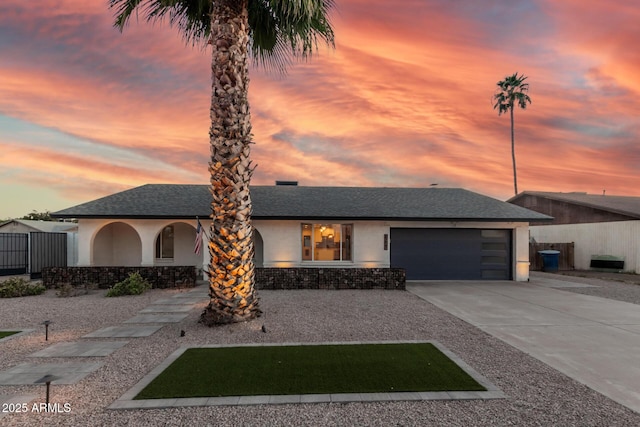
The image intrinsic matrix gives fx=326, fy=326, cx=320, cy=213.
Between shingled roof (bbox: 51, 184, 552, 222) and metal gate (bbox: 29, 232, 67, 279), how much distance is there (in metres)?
4.22

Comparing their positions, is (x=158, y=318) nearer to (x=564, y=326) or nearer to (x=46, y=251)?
(x=564, y=326)

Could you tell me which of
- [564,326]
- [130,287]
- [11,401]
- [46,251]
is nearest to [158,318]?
[130,287]

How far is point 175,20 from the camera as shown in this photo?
9.57 metres

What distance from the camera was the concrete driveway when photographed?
16.9 feet

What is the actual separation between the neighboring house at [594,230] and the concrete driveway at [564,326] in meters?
10.1

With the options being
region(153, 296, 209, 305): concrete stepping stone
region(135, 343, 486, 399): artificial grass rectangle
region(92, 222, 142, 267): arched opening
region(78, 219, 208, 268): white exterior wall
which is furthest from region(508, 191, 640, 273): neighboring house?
region(92, 222, 142, 267): arched opening

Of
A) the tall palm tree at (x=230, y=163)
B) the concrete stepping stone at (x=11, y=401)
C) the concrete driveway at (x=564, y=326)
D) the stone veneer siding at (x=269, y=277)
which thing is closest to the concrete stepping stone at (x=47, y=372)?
the concrete stepping stone at (x=11, y=401)

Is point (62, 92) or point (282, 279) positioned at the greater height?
point (62, 92)

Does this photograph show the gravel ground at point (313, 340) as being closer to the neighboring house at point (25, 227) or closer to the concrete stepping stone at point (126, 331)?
the concrete stepping stone at point (126, 331)

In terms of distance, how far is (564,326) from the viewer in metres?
7.93

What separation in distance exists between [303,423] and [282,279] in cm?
986

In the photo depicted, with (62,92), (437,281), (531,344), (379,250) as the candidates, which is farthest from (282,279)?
(62,92)

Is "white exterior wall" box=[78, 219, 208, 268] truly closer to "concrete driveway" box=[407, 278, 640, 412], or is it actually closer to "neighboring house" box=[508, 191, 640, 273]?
"concrete driveway" box=[407, 278, 640, 412]

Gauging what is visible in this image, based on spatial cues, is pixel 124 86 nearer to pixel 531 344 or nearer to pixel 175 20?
pixel 175 20
